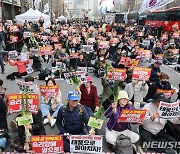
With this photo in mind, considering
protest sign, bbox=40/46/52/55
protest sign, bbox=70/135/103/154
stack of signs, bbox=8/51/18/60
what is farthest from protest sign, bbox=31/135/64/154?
stack of signs, bbox=8/51/18/60

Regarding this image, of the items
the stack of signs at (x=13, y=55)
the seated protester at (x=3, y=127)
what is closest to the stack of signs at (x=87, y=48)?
the stack of signs at (x=13, y=55)

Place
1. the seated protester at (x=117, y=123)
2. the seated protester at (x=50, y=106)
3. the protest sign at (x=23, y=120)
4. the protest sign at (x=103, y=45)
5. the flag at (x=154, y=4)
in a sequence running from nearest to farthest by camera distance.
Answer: the protest sign at (x=23, y=120)
the seated protester at (x=117, y=123)
the seated protester at (x=50, y=106)
the flag at (x=154, y=4)
the protest sign at (x=103, y=45)

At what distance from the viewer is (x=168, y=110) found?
4.72 metres

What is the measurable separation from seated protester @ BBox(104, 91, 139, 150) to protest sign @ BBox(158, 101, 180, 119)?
0.55m

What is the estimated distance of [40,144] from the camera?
4137 millimetres

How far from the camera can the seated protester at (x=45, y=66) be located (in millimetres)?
10883

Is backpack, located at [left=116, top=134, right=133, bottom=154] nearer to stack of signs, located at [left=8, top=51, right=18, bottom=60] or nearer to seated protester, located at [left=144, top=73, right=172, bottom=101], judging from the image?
seated protester, located at [left=144, top=73, right=172, bottom=101]

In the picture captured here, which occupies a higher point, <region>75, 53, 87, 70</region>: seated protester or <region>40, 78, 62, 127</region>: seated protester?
<region>75, 53, 87, 70</region>: seated protester

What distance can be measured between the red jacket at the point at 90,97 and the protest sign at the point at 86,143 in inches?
81.6

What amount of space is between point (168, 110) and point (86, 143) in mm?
1512

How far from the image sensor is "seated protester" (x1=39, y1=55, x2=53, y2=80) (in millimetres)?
10883

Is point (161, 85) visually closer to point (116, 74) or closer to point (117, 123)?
point (116, 74)

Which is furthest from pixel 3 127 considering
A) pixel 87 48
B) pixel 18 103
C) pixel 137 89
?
pixel 87 48

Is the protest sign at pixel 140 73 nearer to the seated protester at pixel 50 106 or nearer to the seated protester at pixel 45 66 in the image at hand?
the seated protester at pixel 50 106
